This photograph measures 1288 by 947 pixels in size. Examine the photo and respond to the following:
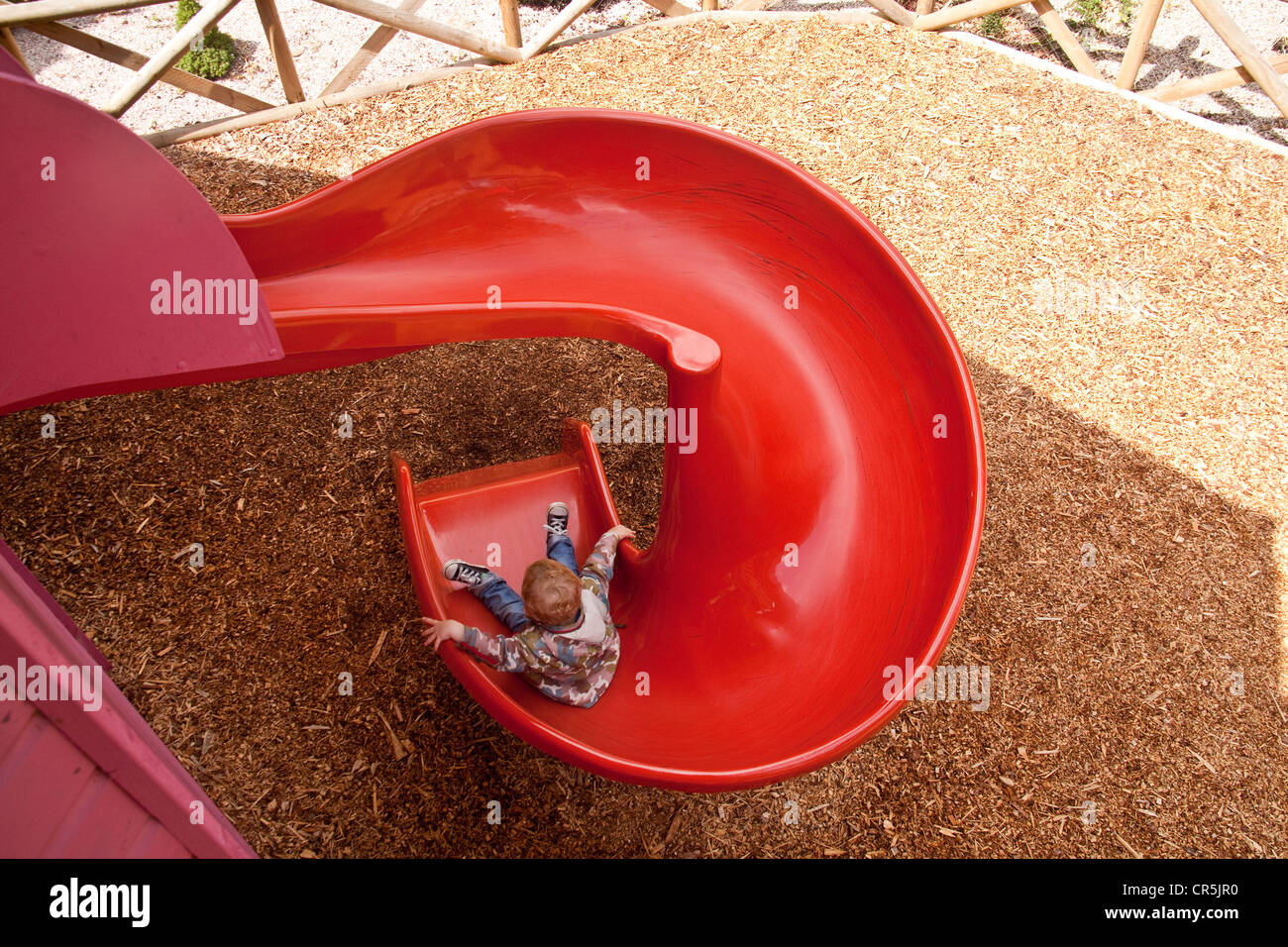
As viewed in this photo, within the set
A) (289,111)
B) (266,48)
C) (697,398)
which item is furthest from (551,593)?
(266,48)

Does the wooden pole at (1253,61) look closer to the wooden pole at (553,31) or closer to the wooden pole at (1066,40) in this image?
the wooden pole at (1066,40)

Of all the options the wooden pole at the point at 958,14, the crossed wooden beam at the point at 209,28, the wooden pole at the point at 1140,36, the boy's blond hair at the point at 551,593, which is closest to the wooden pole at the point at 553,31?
the crossed wooden beam at the point at 209,28

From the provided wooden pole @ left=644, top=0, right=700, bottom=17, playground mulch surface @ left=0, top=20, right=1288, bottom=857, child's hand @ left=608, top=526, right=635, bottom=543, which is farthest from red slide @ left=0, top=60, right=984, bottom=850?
wooden pole @ left=644, top=0, right=700, bottom=17

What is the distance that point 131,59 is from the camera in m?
4.79

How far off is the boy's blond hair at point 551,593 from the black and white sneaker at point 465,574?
436 mm

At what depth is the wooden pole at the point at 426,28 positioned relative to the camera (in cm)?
474

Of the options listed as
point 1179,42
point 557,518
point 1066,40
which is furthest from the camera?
point 1179,42

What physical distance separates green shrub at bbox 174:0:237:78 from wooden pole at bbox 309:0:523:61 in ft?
6.69

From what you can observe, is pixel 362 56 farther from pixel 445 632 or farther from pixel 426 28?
pixel 445 632

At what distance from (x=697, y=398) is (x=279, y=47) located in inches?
143

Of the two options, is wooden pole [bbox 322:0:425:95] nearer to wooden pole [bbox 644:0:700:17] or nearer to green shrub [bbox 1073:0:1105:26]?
wooden pole [bbox 644:0:700:17]

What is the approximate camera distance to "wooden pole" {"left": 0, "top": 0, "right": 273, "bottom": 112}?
4371 mm

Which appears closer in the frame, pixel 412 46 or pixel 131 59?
pixel 131 59

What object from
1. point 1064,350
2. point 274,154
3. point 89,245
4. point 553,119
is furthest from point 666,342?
point 274,154
